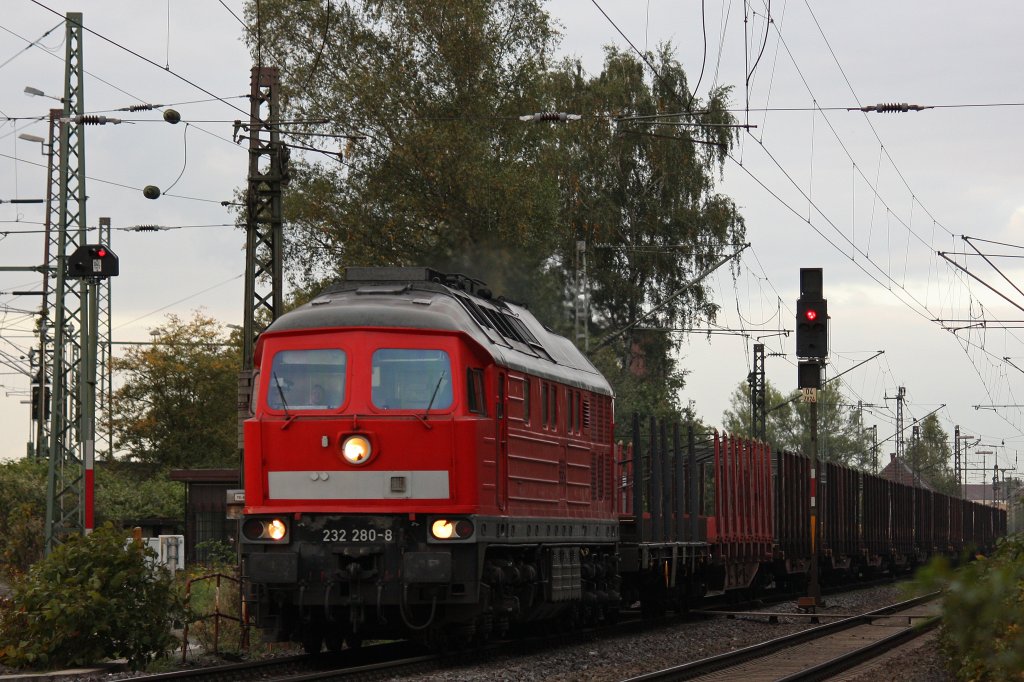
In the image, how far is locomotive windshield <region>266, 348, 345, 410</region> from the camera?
49.2ft

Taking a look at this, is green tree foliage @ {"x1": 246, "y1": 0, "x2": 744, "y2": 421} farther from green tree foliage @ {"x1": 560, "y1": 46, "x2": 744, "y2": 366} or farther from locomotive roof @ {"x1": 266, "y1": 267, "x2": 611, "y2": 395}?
locomotive roof @ {"x1": 266, "y1": 267, "x2": 611, "y2": 395}

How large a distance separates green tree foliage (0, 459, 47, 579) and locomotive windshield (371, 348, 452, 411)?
12531 mm

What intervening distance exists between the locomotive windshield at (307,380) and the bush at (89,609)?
2272mm

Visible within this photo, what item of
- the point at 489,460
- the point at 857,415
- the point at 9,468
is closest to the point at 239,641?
the point at 489,460

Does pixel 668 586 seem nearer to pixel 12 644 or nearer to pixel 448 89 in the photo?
pixel 12 644

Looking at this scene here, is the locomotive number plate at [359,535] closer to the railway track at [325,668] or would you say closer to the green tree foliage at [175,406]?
the railway track at [325,668]

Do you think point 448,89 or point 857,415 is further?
point 857,415

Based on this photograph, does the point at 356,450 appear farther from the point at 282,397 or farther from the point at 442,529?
the point at 442,529

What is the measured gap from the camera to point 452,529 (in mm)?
14586

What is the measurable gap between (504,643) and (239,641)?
10.4ft

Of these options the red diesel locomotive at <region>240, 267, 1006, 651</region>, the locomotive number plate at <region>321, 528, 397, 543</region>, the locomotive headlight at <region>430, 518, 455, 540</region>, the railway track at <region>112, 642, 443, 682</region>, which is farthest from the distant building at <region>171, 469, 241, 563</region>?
the locomotive headlight at <region>430, 518, 455, 540</region>

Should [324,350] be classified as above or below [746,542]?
above

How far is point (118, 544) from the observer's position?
51.1ft

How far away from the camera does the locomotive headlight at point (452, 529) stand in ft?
47.8
